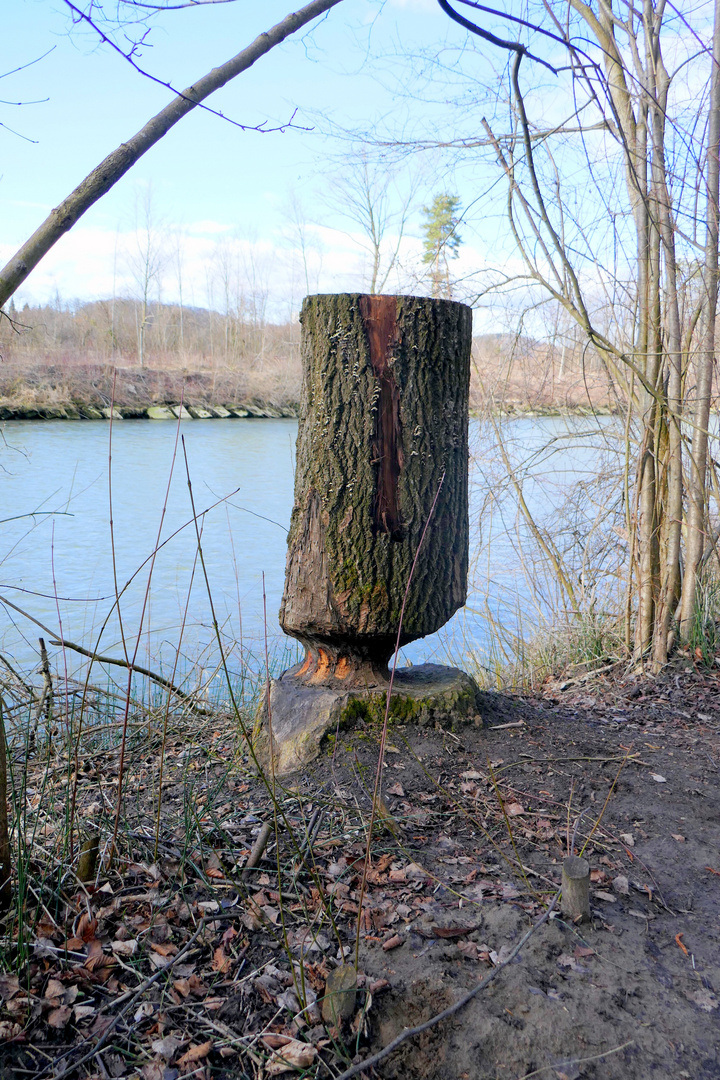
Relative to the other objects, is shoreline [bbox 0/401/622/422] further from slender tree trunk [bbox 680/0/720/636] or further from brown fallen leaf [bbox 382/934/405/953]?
brown fallen leaf [bbox 382/934/405/953]

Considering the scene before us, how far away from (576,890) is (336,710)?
1207mm

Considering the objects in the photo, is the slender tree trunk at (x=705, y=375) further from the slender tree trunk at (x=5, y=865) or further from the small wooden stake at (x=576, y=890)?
the slender tree trunk at (x=5, y=865)

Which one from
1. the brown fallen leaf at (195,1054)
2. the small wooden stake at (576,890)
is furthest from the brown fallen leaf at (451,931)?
the brown fallen leaf at (195,1054)

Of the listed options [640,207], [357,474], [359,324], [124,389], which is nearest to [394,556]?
[357,474]

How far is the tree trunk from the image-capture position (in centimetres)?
297

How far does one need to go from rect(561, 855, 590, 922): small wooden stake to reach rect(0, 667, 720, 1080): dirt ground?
4cm

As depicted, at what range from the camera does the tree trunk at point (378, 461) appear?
2967mm

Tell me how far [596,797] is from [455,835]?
633mm

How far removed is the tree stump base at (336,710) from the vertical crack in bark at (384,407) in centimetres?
69

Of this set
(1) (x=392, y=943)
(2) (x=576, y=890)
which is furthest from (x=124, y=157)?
(2) (x=576, y=890)

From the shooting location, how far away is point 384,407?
2.97 meters

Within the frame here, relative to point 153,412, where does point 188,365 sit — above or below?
above

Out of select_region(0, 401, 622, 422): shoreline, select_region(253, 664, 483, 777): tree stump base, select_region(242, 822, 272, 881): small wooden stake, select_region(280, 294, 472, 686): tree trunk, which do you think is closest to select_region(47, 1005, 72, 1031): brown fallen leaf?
select_region(242, 822, 272, 881): small wooden stake

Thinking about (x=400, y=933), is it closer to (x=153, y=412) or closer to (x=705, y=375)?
(x=705, y=375)
